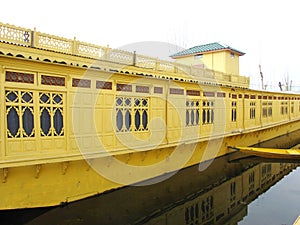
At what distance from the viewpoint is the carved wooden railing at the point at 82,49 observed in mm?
5703

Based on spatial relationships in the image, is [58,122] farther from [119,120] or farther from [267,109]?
[267,109]

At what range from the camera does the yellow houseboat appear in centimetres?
548

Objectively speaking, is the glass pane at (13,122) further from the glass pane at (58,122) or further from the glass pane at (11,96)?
the glass pane at (58,122)

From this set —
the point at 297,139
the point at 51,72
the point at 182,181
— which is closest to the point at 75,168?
the point at 51,72

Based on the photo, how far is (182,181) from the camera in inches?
371

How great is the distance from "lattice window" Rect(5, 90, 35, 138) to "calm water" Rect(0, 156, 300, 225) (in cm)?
A: 204

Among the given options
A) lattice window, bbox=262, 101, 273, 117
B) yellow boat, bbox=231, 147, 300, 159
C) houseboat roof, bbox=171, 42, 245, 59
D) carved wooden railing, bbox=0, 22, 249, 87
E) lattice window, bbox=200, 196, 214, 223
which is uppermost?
houseboat roof, bbox=171, 42, 245, 59

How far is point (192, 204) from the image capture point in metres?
7.91

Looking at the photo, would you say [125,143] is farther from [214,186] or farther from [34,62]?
[214,186]

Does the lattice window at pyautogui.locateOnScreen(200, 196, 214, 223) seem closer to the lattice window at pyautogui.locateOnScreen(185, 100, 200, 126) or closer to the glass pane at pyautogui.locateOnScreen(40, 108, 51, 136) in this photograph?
the lattice window at pyautogui.locateOnScreen(185, 100, 200, 126)

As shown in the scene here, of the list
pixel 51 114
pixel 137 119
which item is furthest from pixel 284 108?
pixel 51 114

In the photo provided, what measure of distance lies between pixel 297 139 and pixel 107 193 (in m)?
17.6

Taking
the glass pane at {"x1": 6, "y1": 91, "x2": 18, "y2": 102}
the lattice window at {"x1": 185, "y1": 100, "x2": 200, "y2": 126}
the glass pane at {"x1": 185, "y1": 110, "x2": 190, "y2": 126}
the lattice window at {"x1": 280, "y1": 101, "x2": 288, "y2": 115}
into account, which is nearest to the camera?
the glass pane at {"x1": 6, "y1": 91, "x2": 18, "y2": 102}

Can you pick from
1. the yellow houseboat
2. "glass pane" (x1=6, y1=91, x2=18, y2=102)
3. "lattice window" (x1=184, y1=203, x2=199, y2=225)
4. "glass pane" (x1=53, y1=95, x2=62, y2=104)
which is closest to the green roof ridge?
the yellow houseboat
